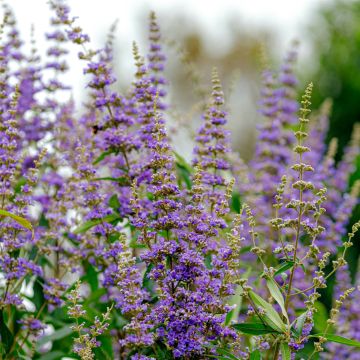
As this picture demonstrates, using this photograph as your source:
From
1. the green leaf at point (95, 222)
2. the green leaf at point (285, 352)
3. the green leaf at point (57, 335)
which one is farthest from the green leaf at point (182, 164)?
the green leaf at point (285, 352)

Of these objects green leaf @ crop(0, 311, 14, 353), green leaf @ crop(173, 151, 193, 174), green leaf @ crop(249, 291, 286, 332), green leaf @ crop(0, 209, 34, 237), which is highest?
green leaf @ crop(173, 151, 193, 174)

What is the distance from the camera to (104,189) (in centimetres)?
521

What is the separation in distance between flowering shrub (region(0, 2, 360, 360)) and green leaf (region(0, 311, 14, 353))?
0.03 ft

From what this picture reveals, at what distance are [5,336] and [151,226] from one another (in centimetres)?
113

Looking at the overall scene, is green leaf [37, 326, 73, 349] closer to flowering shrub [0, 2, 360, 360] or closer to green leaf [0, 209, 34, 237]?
flowering shrub [0, 2, 360, 360]

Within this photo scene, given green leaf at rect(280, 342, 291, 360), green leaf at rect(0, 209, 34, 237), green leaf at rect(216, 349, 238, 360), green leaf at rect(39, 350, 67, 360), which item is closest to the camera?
green leaf at rect(280, 342, 291, 360)

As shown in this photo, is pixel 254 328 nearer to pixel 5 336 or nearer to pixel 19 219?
pixel 19 219

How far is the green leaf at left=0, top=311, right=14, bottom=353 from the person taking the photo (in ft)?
13.6

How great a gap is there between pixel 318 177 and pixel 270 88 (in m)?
0.78

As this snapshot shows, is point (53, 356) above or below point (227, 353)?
below

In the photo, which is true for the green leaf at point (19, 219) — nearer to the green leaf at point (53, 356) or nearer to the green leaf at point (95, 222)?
the green leaf at point (95, 222)

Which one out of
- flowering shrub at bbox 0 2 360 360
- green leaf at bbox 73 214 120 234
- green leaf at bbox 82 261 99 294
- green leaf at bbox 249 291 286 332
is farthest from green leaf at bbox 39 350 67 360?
green leaf at bbox 249 291 286 332

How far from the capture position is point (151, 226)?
3.62m

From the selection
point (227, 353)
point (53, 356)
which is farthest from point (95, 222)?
point (227, 353)
